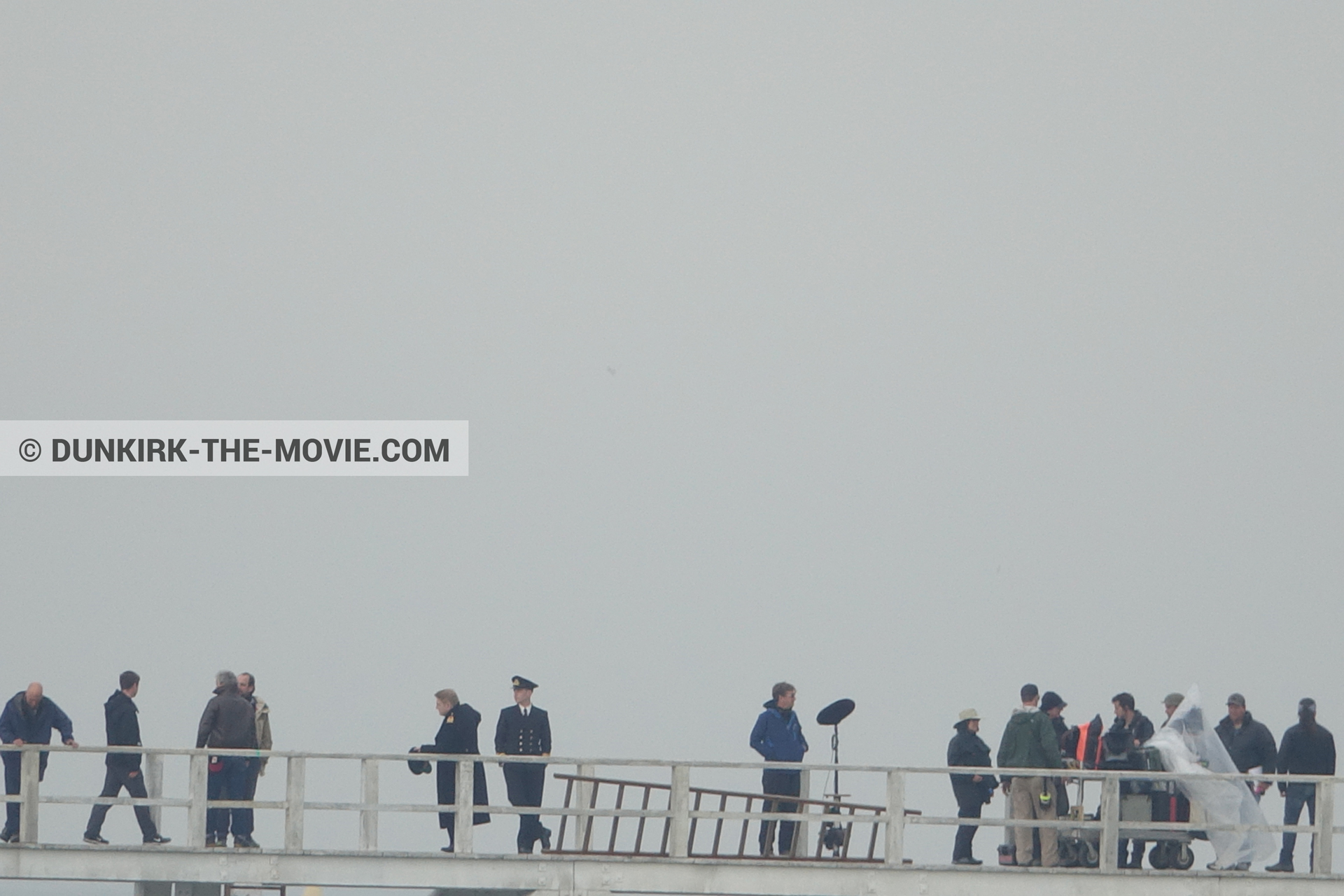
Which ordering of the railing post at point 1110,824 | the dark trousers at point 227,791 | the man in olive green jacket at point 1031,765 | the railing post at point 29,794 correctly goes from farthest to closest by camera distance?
the dark trousers at point 227,791 < the railing post at point 29,794 < the man in olive green jacket at point 1031,765 < the railing post at point 1110,824

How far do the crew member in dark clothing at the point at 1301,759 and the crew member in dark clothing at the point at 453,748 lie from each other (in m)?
7.86

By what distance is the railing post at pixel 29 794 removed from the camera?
66.0 feet

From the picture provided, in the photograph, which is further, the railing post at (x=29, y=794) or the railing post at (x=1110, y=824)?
the railing post at (x=29, y=794)

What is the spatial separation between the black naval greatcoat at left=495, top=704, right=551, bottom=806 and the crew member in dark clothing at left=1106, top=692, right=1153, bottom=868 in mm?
5588

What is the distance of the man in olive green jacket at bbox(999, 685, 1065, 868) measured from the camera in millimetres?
19797

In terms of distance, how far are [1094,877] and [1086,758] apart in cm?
141

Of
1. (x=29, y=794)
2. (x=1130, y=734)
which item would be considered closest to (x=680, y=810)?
(x=1130, y=734)

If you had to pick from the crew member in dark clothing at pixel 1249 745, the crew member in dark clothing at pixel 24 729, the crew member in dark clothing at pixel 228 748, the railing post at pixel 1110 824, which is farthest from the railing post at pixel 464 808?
the crew member in dark clothing at pixel 1249 745

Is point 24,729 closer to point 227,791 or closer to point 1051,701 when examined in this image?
point 227,791

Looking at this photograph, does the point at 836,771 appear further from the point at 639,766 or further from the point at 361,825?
the point at 361,825

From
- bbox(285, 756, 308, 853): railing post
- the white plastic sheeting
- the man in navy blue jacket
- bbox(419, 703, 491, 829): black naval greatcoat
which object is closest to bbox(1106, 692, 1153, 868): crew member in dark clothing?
the white plastic sheeting

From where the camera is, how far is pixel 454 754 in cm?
2034

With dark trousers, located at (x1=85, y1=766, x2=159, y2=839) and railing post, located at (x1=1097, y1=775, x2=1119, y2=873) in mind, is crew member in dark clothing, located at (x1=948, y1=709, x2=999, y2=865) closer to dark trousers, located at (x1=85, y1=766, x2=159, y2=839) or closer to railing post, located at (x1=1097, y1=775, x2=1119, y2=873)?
railing post, located at (x1=1097, y1=775, x2=1119, y2=873)

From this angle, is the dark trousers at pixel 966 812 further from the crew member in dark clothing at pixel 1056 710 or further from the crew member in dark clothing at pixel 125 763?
the crew member in dark clothing at pixel 125 763
